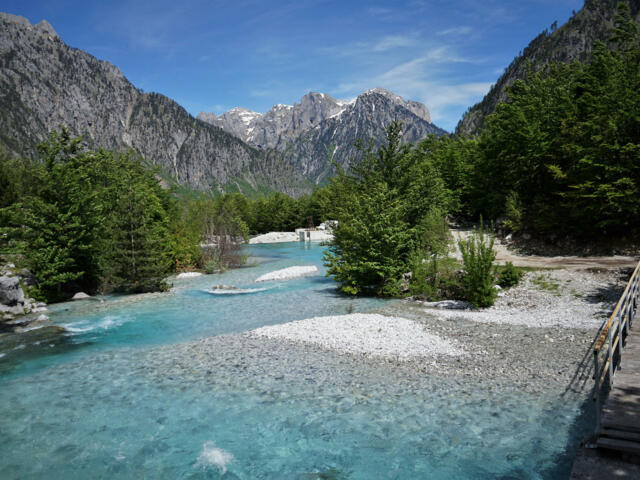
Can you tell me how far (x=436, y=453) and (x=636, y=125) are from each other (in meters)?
29.7

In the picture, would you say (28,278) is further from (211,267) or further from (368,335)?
(368,335)

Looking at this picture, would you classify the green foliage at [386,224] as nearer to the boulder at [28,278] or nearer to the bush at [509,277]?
the bush at [509,277]

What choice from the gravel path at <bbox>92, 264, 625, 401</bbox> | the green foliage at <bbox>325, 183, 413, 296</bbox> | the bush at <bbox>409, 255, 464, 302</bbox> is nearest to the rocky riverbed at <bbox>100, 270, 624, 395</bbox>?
the gravel path at <bbox>92, 264, 625, 401</bbox>

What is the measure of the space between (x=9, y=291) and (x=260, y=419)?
19.6 m

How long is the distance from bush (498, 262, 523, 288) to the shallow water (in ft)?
41.2

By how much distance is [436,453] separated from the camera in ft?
25.4

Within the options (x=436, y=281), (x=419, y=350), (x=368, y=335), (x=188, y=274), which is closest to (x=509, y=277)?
(x=436, y=281)

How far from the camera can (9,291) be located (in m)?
21.1

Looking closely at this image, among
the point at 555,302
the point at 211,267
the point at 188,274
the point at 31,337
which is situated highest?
the point at 211,267

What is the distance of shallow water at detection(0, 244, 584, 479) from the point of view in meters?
7.59

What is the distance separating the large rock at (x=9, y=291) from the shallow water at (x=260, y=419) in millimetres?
7492

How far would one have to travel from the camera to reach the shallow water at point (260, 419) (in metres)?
7.59

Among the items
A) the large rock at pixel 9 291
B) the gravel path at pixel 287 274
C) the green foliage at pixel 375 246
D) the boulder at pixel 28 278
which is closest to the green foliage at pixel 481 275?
the green foliage at pixel 375 246

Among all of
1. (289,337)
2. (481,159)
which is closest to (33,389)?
(289,337)
